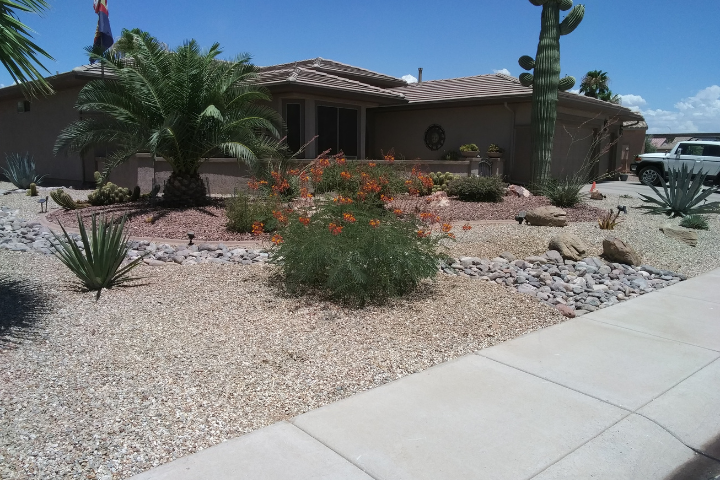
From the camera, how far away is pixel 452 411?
14.3 ft

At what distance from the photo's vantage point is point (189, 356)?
5.09 meters

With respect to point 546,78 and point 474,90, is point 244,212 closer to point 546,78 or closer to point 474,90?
point 546,78

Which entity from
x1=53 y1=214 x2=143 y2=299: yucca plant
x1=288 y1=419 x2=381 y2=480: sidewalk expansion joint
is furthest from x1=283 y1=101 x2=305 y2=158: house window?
x1=288 y1=419 x2=381 y2=480: sidewalk expansion joint

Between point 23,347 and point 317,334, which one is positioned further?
point 317,334

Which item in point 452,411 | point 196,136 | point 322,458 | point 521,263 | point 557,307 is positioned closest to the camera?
point 322,458

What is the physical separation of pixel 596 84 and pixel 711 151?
23339 mm

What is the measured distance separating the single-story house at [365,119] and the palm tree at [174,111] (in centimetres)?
212

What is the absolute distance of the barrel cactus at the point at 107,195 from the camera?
44.5 ft

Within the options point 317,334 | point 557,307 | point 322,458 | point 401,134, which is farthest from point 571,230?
point 401,134

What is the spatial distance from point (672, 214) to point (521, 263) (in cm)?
743

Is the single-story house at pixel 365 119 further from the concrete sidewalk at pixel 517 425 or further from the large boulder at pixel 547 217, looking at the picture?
the concrete sidewalk at pixel 517 425

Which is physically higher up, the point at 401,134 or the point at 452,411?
the point at 401,134

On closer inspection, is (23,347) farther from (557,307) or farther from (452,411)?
(557,307)

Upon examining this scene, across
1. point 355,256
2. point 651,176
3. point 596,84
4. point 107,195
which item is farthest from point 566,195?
point 596,84
